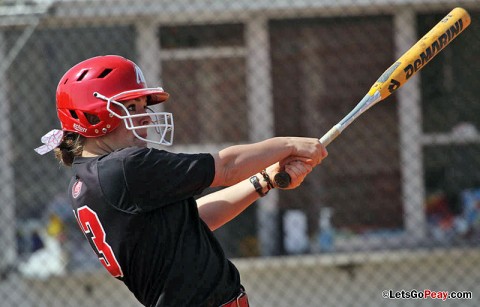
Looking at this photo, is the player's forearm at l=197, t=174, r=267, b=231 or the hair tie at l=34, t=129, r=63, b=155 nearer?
the hair tie at l=34, t=129, r=63, b=155

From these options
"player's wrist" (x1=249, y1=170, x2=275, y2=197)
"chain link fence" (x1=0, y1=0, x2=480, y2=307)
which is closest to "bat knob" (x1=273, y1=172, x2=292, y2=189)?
"player's wrist" (x1=249, y1=170, x2=275, y2=197)

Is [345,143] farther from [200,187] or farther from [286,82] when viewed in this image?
[200,187]

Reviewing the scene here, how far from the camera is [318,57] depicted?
20.0 feet

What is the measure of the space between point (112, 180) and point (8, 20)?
3284mm

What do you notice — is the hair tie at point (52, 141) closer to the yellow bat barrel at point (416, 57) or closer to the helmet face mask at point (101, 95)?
the helmet face mask at point (101, 95)

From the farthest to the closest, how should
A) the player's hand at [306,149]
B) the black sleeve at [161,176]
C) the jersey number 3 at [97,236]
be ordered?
the player's hand at [306,149] < the jersey number 3 at [97,236] < the black sleeve at [161,176]

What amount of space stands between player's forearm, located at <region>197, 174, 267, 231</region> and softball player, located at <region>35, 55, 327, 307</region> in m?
0.27

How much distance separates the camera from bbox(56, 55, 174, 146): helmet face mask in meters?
2.68

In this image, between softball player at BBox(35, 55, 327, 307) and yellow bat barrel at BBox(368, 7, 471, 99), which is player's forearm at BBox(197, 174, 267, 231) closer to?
softball player at BBox(35, 55, 327, 307)

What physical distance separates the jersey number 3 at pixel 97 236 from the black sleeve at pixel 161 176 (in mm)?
181

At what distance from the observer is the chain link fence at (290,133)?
5.64 m

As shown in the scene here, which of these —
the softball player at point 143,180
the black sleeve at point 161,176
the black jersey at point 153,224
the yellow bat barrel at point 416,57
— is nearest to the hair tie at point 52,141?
the softball player at point 143,180

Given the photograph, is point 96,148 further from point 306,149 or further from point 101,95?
point 306,149

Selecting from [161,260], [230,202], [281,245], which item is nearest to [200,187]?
[161,260]
